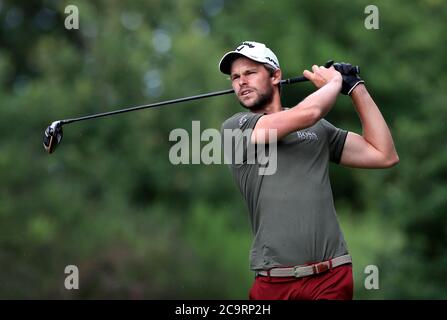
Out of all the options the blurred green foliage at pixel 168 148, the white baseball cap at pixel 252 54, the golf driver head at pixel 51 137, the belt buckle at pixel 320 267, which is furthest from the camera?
the blurred green foliage at pixel 168 148

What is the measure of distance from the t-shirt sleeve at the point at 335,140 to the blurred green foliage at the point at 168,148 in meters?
10.9

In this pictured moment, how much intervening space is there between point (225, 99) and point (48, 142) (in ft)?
56.4

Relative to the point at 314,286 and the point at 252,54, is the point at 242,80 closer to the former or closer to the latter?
the point at 252,54

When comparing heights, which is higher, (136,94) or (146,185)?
(136,94)

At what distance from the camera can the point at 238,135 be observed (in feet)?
20.5

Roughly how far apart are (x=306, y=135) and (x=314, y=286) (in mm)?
884

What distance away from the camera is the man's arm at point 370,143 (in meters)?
6.40

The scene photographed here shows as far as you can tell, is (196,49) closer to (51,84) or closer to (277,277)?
(51,84)

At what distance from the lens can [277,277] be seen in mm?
6023

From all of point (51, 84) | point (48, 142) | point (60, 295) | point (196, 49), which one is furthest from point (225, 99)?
point (48, 142)

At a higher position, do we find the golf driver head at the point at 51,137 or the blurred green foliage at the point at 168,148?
the blurred green foliage at the point at 168,148
